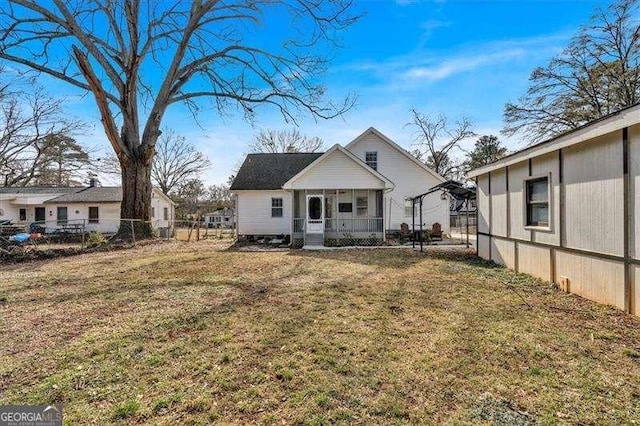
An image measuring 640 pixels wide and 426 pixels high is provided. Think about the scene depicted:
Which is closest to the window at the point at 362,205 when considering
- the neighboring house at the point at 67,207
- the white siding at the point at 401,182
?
the white siding at the point at 401,182

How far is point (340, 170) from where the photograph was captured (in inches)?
640

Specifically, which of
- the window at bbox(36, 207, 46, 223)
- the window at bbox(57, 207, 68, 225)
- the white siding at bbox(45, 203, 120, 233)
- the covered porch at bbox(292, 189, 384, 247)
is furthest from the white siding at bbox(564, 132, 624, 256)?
the window at bbox(36, 207, 46, 223)

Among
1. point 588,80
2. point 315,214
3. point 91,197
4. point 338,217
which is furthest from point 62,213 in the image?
point 588,80

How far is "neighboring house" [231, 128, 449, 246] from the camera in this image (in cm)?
1625

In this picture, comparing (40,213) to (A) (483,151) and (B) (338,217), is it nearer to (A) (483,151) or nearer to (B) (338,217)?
(B) (338,217)

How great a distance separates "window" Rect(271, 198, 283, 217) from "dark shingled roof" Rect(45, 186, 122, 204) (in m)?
14.5

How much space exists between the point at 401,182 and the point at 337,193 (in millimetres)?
5461

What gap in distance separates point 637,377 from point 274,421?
3578mm

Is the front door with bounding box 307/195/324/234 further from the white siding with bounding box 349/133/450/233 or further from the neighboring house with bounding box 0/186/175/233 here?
the neighboring house with bounding box 0/186/175/233

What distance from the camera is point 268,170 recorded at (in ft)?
69.6

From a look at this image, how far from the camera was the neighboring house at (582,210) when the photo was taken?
512cm

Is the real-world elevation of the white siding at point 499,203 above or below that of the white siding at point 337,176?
below

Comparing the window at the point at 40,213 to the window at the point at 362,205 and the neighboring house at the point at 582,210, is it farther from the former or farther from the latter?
the neighboring house at the point at 582,210

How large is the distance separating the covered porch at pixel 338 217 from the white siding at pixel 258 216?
261cm
